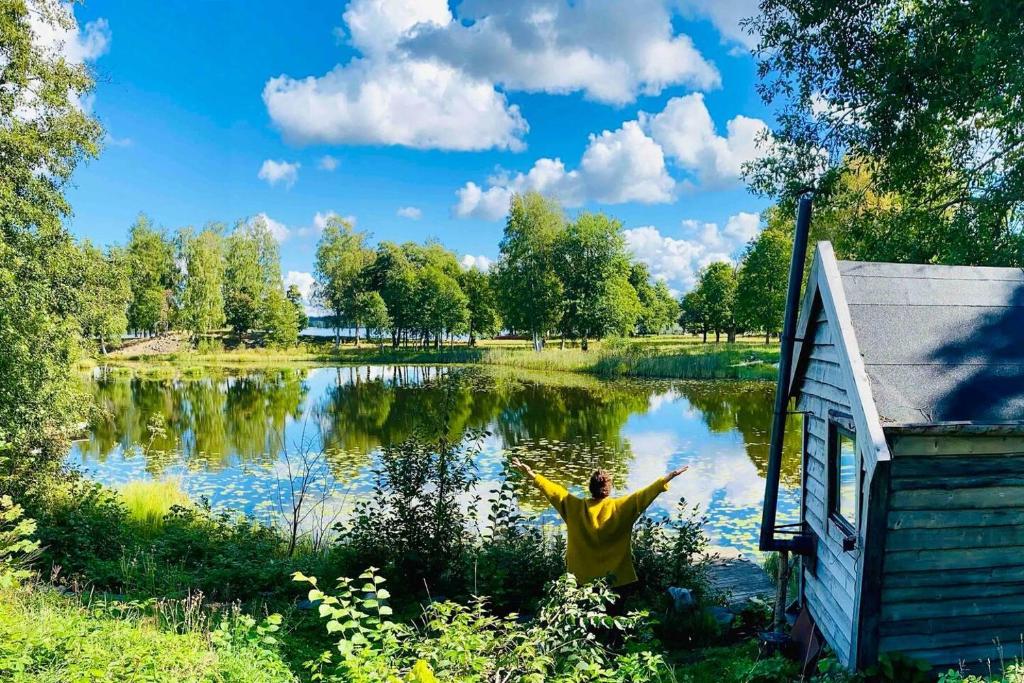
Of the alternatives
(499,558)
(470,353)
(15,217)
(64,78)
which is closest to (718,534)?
(499,558)

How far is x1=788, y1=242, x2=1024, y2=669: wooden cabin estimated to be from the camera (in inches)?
186

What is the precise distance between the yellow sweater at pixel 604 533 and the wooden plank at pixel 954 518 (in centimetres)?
176

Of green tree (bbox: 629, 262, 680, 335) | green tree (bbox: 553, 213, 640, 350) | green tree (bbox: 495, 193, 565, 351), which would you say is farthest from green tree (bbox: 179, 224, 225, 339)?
green tree (bbox: 629, 262, 680, 335)

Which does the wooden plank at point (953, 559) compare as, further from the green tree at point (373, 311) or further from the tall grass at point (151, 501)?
the green tree at point (373, 311)

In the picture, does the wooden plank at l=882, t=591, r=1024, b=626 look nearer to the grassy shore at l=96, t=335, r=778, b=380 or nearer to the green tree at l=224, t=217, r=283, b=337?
the grassy shore at l=96, t=335, r=778, b=380

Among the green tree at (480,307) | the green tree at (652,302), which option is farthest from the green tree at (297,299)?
the green tree at (652,302)

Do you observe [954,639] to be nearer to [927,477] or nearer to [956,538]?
[956,538]

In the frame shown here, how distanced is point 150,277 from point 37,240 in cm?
5449

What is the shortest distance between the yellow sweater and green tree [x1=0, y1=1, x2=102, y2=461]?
34.9ft

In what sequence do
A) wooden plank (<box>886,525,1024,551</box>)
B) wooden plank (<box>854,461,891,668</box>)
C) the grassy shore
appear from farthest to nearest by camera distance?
the grassy shore, wooden plank (<box>886,525,1024,551</box>), wooden plank (<box>854,461,891,668</box>)

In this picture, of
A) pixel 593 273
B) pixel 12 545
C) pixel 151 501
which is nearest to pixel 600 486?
pixel 12 545

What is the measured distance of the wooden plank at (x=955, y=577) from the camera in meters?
4.84

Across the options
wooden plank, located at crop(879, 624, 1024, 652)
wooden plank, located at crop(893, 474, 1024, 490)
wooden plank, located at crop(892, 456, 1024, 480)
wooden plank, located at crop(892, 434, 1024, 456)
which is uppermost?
wooden plank, located at crop(892, 434, 1024, 456)

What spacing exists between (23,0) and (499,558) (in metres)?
13.7
